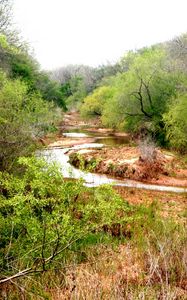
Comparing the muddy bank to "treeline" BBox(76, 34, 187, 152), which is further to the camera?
"treeline" BBox(76, 34, 187, 152)

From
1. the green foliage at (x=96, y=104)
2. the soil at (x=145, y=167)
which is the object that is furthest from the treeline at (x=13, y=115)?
the green foliage at (x=96, y=104)

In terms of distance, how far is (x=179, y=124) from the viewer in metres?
31.3

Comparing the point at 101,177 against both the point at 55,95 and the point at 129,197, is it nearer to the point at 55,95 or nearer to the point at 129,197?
the point at 129,197

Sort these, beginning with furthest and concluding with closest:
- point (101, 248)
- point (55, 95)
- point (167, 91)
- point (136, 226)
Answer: point (55, 95) → point (167, 91) → point (136, 226) → point (101, 248)

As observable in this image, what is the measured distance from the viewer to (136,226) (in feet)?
37.2

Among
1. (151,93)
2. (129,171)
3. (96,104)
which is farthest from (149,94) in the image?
(96,104)

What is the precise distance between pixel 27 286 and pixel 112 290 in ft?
5.07

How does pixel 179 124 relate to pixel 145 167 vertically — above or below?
above

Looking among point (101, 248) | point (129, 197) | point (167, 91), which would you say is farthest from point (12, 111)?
point (167, 91)

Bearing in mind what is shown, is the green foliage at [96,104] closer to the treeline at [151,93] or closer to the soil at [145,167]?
the treeline at [151,93]

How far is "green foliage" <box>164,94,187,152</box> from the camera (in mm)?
30438

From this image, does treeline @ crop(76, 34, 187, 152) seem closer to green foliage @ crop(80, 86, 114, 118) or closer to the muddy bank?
the muddy bank

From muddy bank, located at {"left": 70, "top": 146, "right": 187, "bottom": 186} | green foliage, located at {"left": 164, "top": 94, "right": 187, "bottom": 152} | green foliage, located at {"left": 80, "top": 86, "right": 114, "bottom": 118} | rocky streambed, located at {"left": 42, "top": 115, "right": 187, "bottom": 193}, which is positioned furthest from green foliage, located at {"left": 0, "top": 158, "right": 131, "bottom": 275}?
green foliage, located at {"left": 80, "top": 86, "right": 114, "bottom": 118}

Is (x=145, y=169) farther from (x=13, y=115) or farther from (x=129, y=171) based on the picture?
(x=13, y=115)
